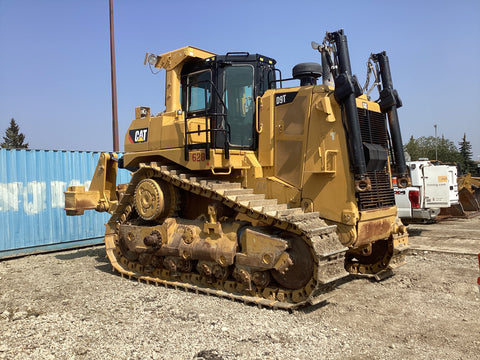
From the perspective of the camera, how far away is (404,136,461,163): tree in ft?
166

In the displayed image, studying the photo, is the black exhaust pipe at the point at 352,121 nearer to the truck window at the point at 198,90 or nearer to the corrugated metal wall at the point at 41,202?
the truck window at the point at 198,90

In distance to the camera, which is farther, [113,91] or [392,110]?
[113,91]

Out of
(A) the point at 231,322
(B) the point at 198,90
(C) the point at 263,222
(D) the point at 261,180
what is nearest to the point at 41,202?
(B) the point at 198,90

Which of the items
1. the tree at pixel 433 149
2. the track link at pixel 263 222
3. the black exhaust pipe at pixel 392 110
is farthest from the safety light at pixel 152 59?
the tree at pixel 433 149

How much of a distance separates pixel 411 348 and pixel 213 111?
15.8ft

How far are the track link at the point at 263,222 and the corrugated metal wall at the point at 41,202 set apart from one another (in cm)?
423

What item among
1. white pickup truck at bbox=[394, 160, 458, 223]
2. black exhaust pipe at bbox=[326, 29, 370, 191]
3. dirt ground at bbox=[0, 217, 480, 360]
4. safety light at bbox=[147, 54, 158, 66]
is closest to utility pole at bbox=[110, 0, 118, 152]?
safety light at bbox=[147, 54, 158, 66]

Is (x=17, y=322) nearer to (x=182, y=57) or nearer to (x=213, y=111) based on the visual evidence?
(x=213, y=111)

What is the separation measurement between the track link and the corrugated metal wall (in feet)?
13.9

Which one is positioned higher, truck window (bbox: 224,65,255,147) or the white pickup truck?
truck window (bbox: 224,65,255,147)

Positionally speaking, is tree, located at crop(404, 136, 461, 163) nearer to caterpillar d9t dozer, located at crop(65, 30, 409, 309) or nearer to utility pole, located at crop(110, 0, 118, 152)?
utility pole, located at crop(110, 0, 118, 152)

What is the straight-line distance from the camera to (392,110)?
752cm

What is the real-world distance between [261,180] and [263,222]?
3.05ft

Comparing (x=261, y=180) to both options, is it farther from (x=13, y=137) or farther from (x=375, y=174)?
(x=13, y=137)
